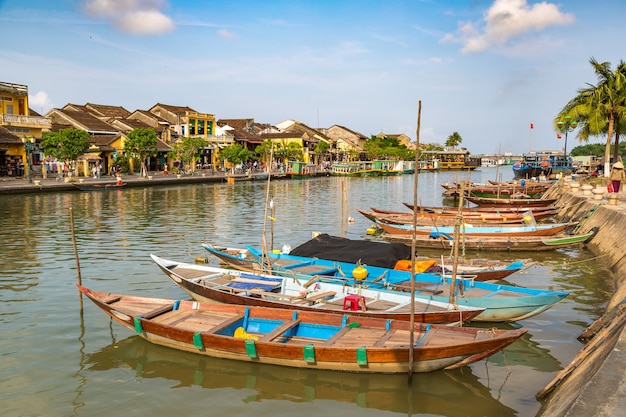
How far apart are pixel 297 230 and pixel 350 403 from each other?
17.2m

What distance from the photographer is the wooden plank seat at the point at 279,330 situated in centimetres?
870

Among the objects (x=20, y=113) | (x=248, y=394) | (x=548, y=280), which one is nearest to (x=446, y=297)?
(x=248, y=394)

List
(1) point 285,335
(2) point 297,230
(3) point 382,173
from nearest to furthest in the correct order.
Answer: (1) point 285,335 → (2) point 297,230 → (3) point 382,173

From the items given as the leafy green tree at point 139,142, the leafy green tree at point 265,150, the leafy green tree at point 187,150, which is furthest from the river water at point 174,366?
the leafy green tree at point 265,150

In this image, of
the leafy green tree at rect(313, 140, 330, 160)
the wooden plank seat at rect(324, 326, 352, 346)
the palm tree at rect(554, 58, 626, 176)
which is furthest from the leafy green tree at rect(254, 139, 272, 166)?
the wooden plank seat at rect(324, 326, 352, 346)

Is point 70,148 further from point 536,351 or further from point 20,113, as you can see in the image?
point 536,351

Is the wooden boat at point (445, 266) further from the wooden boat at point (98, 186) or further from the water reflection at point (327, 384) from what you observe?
the wooden boat at point (98, 186)

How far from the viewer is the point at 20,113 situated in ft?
151

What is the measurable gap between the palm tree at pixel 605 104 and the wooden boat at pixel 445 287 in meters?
23.1

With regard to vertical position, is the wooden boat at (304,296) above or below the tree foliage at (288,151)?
below

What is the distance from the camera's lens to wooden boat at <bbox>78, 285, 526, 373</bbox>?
26.1ft

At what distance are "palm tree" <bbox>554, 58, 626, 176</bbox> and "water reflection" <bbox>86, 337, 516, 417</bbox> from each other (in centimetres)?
2684

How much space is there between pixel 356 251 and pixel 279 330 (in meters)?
5.84

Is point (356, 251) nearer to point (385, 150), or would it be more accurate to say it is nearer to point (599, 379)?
point (599, 379)
